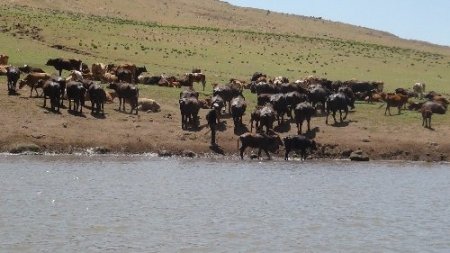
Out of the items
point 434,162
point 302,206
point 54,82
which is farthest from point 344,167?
point 54,82

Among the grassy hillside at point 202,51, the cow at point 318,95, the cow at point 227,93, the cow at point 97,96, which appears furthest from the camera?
the grassy hillside at point 202,51

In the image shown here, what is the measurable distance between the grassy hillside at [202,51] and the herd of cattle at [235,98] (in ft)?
18.0

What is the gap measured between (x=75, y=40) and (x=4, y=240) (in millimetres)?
47054

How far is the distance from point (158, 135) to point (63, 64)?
41.7 ft

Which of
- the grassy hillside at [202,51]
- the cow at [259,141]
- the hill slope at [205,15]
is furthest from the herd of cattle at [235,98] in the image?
the hill slope at [205,15]

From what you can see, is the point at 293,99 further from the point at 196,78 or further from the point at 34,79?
the point at 34,79

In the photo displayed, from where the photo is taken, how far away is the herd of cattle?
1300 inches

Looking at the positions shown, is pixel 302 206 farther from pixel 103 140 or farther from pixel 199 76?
pixel 199 76

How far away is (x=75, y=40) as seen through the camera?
199 ft

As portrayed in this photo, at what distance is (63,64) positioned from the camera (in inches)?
1703

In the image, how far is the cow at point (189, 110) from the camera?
33.7 meters

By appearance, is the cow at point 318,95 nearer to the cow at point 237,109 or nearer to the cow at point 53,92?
the cow at point 237,109

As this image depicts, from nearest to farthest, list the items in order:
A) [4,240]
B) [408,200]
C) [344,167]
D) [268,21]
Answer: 1. [4,240]
2. [408,200]
3. [344,167]
4. [268,21]

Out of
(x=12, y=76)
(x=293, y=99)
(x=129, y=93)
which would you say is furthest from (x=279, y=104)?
(x=12, y=76)
